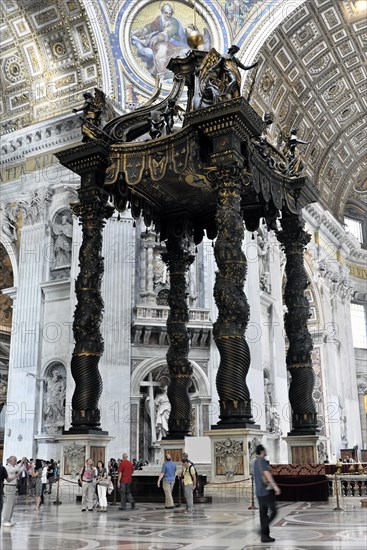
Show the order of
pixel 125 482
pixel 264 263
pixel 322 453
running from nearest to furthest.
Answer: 1. pixel 125 482
2. pixel 264 263
3. pixel 322 453

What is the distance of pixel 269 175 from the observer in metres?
10.3

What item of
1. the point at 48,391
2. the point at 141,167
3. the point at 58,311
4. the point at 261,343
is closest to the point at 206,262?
the point at 261,343

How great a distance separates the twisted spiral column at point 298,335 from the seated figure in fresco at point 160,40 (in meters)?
9.40

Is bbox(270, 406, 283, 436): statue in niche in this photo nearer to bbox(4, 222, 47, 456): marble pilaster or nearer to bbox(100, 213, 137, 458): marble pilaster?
bbox(100, 213, 137, 458): marble pilaster

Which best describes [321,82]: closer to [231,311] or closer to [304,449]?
[304,449]

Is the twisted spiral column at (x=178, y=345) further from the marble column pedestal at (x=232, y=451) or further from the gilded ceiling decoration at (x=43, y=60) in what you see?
the gilded ceiling decoration at (x=43, y=60)

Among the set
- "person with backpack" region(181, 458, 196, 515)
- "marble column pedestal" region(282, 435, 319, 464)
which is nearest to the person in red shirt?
"person with backpack" region(181, 458, 196, 515)

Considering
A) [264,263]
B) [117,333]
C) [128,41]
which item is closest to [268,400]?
[264,263]

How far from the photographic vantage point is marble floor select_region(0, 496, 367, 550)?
515cm

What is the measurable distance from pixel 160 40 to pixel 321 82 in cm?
686

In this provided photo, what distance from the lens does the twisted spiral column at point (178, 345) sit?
11.1 m

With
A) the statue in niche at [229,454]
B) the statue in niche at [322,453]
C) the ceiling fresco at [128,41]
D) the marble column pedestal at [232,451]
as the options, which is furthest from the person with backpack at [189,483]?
the statue in niche at [322,453]

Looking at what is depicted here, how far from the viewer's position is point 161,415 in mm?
16188

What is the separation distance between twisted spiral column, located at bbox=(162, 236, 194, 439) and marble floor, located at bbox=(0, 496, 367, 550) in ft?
7.65
